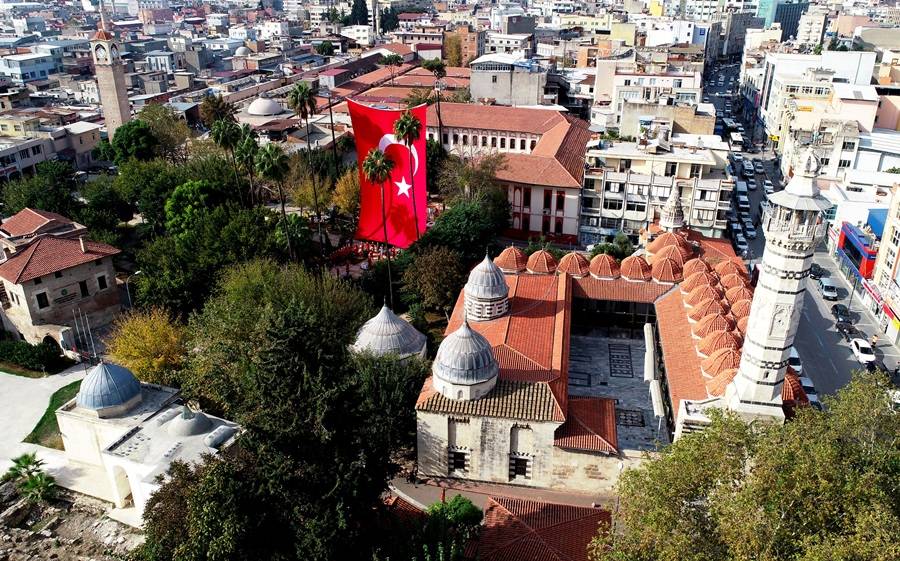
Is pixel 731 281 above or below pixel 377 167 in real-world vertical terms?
below

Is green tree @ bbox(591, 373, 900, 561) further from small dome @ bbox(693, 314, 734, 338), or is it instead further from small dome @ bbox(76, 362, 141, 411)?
small dome @ bbox(76, 362, 141, 411)

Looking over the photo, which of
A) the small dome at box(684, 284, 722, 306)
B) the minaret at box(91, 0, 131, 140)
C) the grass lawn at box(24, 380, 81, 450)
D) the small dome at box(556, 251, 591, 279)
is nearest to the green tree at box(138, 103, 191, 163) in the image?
the minaret at box(91, 0, 131, 140)

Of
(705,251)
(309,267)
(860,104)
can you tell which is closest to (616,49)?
(860,104)

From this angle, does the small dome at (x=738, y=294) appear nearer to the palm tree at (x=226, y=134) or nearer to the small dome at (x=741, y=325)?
the small dome at (x=741, y=325)

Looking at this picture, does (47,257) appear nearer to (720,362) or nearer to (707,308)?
(707,308)

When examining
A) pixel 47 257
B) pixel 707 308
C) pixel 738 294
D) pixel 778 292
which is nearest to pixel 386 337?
pixel 707 308

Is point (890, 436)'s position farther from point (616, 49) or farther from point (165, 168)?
point (616, 49)

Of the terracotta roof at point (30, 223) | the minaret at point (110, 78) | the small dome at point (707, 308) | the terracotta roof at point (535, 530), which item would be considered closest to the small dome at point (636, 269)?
the small dome at point (707, 308)
